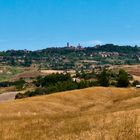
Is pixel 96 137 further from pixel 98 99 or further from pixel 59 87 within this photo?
pixel 59 87

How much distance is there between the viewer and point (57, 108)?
282ft

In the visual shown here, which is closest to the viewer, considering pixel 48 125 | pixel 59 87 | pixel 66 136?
pixel 66 136

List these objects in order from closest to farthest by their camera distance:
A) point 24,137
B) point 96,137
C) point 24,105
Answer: point 96,137, point 24,137, point 24,105

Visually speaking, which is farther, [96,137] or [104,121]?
[104,121]

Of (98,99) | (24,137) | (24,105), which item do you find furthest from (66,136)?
(98,99)

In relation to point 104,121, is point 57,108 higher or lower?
lower

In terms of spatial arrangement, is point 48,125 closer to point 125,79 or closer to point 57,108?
point 57,108

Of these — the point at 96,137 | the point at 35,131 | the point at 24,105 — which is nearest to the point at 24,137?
the point at 35,131

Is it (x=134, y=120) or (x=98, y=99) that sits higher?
(x=134, y=120)

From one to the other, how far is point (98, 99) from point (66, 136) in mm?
82759

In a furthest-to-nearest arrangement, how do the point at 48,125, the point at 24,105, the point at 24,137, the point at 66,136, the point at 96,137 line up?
the point at 24,105
the point at 48,125
the point at 24,137
the point at 66,136
the point at 96,137

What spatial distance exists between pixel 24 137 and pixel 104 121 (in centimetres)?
634

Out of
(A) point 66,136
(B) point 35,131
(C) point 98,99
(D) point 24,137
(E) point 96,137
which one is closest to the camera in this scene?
(E) point 96,137

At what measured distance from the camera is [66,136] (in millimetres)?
26062
